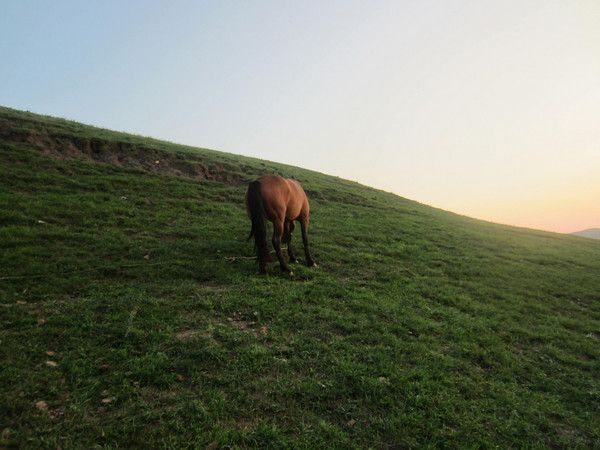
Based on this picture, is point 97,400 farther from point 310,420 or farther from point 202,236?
point 202,236

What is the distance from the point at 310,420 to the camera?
193 inches

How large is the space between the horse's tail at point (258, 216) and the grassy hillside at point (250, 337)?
807 mm

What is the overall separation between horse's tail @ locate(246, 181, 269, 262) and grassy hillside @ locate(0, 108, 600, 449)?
2.65 ft

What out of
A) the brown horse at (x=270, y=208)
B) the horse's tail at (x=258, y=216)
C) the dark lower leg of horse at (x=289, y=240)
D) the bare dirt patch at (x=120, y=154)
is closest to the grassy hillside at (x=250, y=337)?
the brown horse at (x=270, y=208)

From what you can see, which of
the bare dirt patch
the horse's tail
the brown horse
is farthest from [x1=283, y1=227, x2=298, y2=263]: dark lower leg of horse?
the bare dirt patch

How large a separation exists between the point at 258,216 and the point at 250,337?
345cm

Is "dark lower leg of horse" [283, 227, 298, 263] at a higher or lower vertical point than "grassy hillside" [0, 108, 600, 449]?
higher

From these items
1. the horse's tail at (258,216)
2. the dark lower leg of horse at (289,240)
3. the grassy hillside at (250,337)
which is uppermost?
the horse's tail at (258,216)

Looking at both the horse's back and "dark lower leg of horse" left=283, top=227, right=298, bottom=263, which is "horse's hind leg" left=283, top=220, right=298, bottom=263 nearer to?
"dark lower leg of horse" left=283, top=227, right=298, bottom=263

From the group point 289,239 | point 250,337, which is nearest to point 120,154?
point 289,239

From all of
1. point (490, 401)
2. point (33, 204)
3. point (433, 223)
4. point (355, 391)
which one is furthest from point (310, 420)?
point (433, 223)

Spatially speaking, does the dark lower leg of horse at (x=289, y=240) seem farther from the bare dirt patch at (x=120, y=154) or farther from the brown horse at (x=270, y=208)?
the bare dirt patch at (x=120, y=154)

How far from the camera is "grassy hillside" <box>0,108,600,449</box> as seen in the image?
4.72 meters

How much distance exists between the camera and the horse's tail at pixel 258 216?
9.28 m
